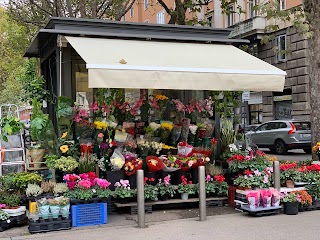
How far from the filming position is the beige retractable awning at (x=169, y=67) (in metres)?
6.71

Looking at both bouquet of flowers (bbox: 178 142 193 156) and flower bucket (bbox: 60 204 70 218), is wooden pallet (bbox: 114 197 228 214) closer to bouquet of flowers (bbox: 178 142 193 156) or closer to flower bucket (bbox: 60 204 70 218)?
bouquet of flowers (bbox: 178 142 193 156)

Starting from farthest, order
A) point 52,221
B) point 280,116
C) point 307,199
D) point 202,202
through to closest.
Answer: point 280,116 → point 307,199 → point 202,202 → point 52,221

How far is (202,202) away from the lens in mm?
7016

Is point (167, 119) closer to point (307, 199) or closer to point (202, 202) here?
point (202, 202)

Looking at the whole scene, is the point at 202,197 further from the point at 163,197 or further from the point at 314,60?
the point at 314,60

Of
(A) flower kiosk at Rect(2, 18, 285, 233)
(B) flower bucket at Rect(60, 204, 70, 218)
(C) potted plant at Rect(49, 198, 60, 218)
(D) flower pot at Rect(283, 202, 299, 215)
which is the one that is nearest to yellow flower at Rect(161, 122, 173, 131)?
(A) flower kiosk at Rect(2, 18, 285, 233)

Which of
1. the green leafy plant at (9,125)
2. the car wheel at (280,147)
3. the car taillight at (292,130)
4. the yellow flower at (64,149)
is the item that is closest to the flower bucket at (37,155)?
the green leafy plant at (9,125)

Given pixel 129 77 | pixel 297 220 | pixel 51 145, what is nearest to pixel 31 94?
pixel 51 145

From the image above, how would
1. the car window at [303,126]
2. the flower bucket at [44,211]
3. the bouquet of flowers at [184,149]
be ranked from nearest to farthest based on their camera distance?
the flower bucket at [44,211]
the bouquet of flowers at [184,149]
the car window at [303,126]

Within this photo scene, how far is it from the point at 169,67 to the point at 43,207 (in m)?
2.96

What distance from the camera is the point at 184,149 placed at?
8430mm

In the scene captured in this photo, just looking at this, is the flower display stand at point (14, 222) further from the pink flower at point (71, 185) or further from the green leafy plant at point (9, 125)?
the green leafy plant at point (9, 125)

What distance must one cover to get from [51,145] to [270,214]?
165 inches

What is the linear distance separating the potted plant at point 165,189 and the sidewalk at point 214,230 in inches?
30.6
